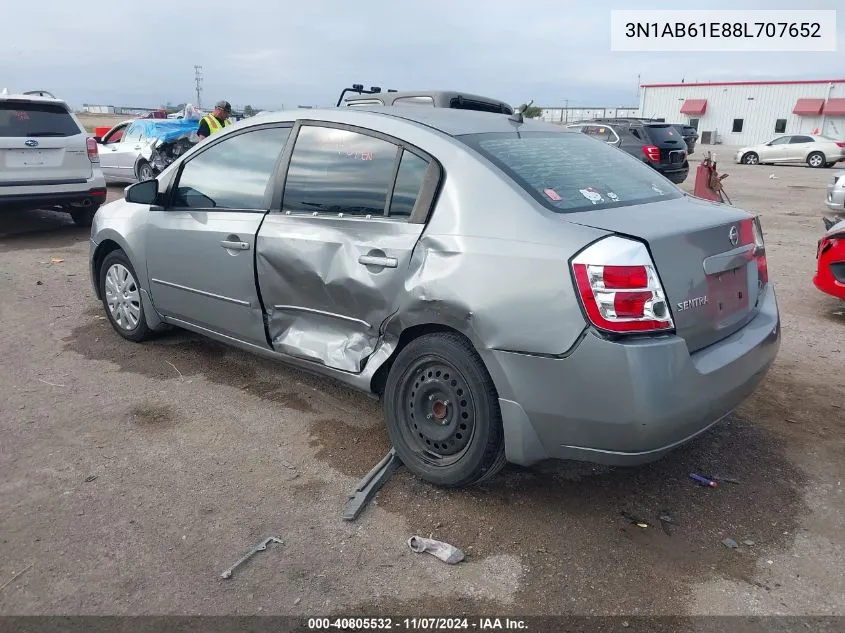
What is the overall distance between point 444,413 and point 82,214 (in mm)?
9091

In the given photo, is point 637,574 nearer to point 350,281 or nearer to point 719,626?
point 719,626

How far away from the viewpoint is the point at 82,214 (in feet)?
33.6

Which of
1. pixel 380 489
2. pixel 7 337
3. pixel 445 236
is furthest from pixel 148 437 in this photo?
pixel 7 337

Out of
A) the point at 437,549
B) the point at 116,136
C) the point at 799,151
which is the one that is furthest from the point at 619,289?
the point at 799,151

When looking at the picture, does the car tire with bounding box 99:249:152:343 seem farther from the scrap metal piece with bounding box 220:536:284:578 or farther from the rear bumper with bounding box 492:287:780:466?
the rear bumper with bounding box 492:287:780:466

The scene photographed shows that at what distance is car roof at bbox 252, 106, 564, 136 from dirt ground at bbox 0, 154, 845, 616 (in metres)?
1.67

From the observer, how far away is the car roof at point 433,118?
3.35 metres

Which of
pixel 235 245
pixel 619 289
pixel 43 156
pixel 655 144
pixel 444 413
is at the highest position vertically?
pixel 655 144

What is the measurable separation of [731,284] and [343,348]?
6.08 ft

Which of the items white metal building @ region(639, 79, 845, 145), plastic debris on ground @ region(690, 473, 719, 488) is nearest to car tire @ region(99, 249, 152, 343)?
plastic debris on ground @ region(690, 473, 719, 488)

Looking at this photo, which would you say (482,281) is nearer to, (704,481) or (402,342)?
(402,342)

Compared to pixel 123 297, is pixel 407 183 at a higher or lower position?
higher

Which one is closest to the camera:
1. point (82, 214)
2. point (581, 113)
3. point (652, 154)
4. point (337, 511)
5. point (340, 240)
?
point (337, 511)

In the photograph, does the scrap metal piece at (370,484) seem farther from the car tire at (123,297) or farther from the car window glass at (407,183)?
the car tire at (123,297)
